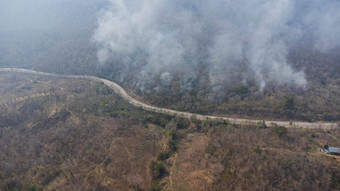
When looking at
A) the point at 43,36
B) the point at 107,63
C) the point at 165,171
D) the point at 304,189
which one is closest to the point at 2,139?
the point at 165,171

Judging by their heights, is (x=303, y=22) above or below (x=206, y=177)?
above

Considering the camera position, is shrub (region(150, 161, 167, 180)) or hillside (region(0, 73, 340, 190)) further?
shrub (region(150, 161, 167, 180))

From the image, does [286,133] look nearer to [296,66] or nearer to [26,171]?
[296,66]

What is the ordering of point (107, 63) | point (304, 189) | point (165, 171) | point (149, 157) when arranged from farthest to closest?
point (107, 63) → point (149, 157) → point (165, 171) → point (304, 189)

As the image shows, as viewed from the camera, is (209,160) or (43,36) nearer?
(209,160)

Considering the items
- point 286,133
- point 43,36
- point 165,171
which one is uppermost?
point 43,36

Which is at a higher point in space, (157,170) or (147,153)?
(147,153)

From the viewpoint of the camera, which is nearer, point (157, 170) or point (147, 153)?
point (157, 170)

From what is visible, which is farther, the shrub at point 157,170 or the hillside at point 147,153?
the shrub at point 157,170
